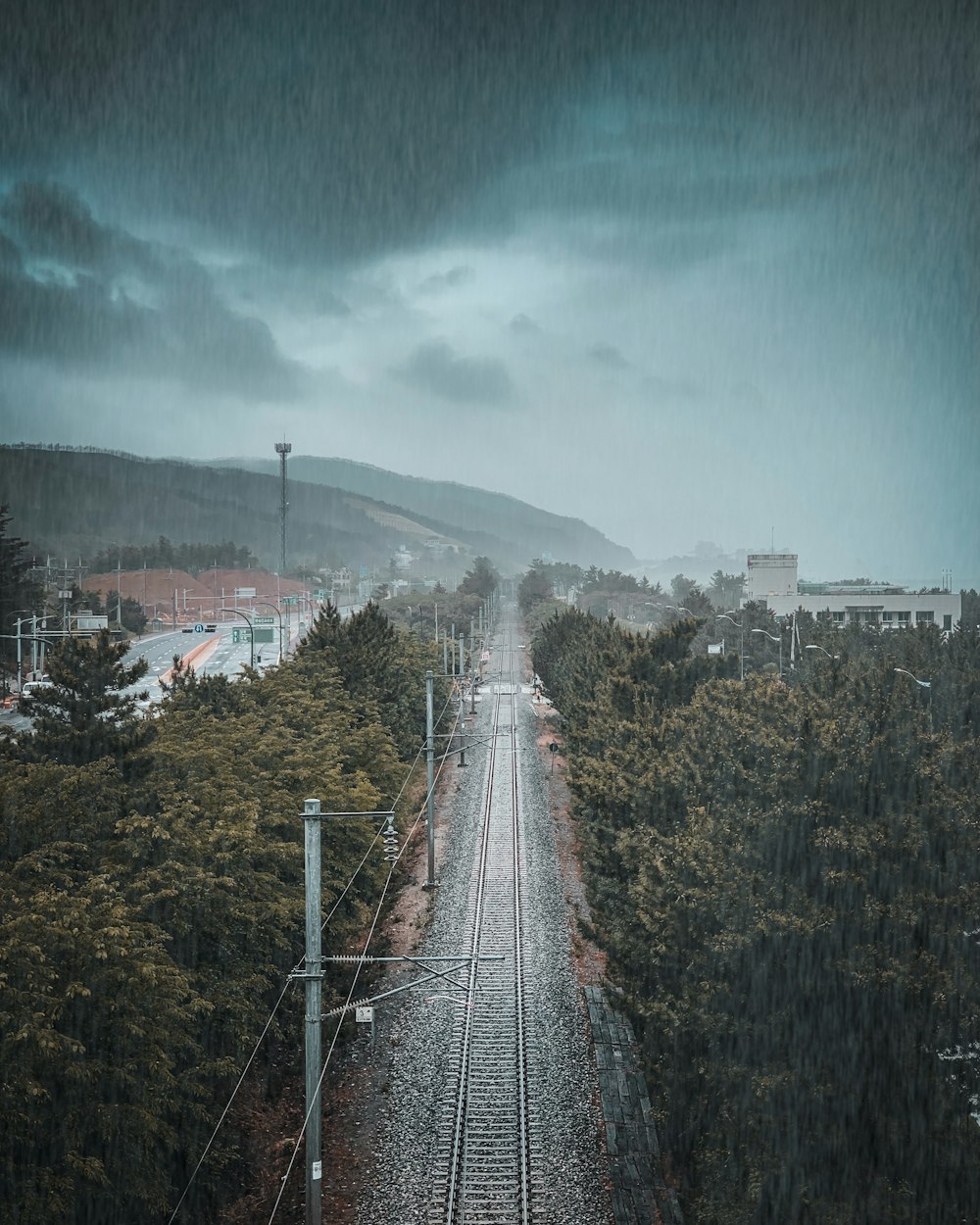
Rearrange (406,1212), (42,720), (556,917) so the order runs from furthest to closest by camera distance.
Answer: (556,917) → (42,720) → (406,1212)

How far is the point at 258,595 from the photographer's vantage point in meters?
173

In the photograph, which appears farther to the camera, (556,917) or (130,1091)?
(556,917)

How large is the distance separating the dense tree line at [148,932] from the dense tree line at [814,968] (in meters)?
7.65

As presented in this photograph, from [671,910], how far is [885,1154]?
524 cm

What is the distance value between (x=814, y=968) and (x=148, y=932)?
10.8m

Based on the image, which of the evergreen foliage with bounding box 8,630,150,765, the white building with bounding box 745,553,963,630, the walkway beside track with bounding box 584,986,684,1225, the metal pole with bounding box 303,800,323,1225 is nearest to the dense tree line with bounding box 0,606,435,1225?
the evergreen foliage with bounding box 8,630,150,765

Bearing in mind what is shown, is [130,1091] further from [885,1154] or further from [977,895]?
[977,895]

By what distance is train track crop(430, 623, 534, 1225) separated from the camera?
16.4 meters

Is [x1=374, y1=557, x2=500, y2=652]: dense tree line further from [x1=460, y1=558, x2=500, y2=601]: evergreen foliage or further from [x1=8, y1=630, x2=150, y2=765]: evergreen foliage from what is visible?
[x1=8, y1=630, x2=150, y2=765]: evergreen foliage

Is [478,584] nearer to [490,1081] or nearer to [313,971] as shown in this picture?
[490,1081]

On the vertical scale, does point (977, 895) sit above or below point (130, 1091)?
above

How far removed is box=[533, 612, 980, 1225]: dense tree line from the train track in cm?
A: 299

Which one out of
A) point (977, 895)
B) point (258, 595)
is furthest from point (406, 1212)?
point (258, 595)

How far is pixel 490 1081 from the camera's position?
20094 mm
